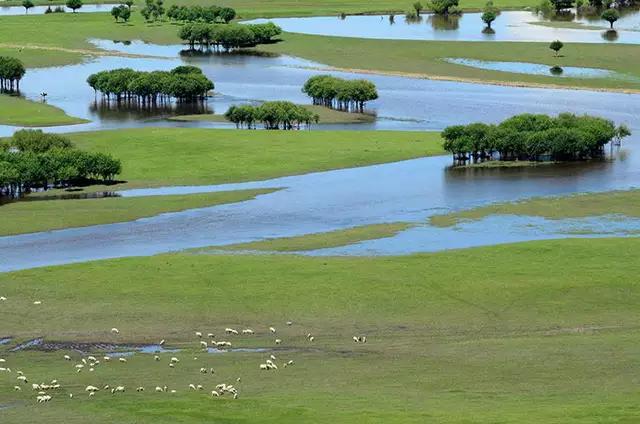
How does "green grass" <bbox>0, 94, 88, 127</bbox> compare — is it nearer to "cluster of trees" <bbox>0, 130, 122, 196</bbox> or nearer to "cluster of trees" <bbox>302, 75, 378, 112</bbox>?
"cluster of trees" <bbox>302, 75, 378, 112</bbox>

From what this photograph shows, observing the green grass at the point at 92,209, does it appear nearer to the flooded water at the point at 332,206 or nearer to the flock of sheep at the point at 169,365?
the flooded water at the point at 332,206

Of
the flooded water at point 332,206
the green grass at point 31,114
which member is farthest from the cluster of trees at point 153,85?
the flooded water at point 332,206

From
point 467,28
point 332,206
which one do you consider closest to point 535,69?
point 467,28

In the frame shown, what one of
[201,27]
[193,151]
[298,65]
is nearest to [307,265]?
[193,151]

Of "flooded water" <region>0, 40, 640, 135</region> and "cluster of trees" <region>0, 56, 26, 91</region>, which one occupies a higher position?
"cluster of trees" <region>0, 56, 26, 91</region>

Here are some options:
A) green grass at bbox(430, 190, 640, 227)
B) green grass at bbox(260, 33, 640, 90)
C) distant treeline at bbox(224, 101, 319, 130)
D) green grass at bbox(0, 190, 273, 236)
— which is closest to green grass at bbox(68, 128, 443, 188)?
green grass at bbox(0, 190, 273, 236)
